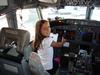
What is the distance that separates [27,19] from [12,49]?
5.78 ft

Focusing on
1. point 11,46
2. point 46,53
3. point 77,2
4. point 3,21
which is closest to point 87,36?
point 77,2

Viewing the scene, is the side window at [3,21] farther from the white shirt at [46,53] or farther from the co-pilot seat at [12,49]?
the white shirt at [46,53]


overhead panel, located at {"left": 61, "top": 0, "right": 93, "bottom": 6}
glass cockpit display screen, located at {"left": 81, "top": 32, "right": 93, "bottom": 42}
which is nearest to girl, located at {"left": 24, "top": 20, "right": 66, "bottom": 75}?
overhead panel, located at {"left": 61, "top": 0, "right": 93, "bottom": 6}

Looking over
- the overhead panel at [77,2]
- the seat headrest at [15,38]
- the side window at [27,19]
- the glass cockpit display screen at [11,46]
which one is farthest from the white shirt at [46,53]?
the side window at [27,19]

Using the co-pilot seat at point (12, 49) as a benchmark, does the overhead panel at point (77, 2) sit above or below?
above

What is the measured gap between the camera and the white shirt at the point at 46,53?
2.36 meters

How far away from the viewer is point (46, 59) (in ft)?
8.08

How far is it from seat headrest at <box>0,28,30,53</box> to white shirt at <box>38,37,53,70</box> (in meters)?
0.21

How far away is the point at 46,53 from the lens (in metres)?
2.43

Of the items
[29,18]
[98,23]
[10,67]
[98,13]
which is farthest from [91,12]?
[10,67]

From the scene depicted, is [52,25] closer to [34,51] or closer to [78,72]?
[78,72]

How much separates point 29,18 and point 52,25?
26.0 inches

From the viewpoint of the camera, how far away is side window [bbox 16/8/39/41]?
12.4 feet

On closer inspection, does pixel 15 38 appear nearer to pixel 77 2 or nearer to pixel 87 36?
pixel 77 2
